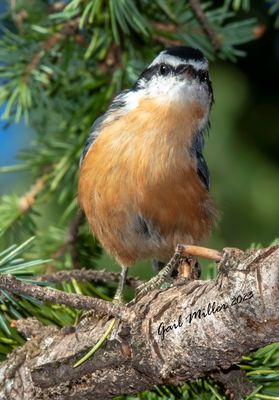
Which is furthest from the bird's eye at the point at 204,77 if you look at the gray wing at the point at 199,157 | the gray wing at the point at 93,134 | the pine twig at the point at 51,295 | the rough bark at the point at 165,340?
the pine twig at the point at 51,295

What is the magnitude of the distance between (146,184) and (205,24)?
0.78 m

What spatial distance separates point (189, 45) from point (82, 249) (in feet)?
3.68

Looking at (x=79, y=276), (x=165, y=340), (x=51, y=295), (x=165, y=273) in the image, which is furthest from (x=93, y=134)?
(x=165, y=340)

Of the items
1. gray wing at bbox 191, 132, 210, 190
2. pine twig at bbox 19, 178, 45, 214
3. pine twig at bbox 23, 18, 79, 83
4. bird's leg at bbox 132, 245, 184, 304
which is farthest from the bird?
bird's leg at bbox 132, 245, 184, 304

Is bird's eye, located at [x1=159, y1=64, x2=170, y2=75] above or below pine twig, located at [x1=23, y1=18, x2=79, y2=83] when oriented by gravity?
below

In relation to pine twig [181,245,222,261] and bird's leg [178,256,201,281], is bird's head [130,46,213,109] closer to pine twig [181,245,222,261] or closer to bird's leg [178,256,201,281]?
bird's leg [178,256,201,281]

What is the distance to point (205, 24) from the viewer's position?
135 inches

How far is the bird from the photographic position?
11.1 ft

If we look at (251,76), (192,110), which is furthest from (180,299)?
(251,76)

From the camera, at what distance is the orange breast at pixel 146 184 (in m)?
3.37

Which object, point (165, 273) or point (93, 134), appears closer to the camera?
point (165, 273)

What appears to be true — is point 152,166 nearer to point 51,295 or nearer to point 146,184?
point 146,184

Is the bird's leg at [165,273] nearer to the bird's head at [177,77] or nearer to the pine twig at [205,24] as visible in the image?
the bird's head at [177,77]

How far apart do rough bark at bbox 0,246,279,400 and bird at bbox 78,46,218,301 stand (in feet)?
3.18
